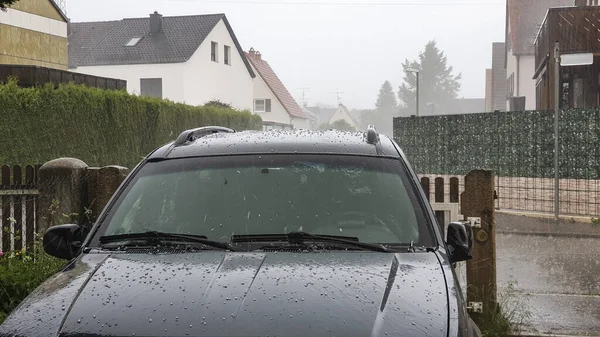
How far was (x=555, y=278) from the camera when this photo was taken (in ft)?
30.7

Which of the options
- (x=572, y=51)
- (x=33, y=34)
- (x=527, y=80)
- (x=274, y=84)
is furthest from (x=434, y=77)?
(x=572, y=51)

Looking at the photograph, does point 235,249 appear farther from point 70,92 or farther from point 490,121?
point 70,92

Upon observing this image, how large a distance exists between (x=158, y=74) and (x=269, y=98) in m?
17.2

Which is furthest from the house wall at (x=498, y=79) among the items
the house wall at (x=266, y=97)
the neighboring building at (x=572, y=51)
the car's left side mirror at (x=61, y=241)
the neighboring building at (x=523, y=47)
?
the car's left side mirror at (x=61, y=241)

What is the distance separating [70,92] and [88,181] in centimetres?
1693

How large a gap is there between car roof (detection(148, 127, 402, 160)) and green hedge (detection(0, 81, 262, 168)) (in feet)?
51.0

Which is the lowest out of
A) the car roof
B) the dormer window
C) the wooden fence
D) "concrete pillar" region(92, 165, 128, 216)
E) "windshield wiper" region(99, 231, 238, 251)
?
the wooden fence

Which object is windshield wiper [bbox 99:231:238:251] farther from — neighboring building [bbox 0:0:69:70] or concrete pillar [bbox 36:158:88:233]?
neighboring building [bbox 0:0:69:70]

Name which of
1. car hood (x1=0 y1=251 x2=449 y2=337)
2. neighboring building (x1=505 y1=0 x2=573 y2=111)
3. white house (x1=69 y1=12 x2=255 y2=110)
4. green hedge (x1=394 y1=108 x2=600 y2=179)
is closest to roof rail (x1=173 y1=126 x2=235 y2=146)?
car hood (x1=0 y1=251 x2=449 y2=337)

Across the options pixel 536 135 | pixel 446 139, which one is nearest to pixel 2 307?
pixel 536 135

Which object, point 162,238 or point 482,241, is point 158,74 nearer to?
point 482,241

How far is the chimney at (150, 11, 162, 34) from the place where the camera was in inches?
2143

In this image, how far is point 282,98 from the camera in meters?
70.9

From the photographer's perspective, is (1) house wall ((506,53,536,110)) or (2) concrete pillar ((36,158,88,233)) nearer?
(2) concrete pillar ((36,158,88,233))
